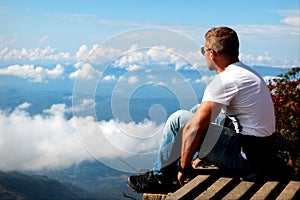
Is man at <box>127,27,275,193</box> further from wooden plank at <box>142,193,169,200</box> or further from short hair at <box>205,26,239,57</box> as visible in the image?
wooden plank at <box>142,193,169,200</box>

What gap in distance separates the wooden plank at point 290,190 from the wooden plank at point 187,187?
632 mm

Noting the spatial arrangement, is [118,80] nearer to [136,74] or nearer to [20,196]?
[136,74]

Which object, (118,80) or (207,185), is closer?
(207,185)

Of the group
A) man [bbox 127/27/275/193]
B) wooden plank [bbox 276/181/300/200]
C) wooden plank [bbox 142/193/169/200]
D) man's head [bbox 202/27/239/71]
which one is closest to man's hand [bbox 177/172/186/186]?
man [bbox 127/27/275/193]

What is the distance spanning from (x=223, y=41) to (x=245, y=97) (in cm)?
45

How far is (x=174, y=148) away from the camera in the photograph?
4.16 metres

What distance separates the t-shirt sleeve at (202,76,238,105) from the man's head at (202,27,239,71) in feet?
0.68

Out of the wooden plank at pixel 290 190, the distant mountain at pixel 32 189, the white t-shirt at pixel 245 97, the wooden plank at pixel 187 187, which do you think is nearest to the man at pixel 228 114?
the white t-shirt at pixel 245 97

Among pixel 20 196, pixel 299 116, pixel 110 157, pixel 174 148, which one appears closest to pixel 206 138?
pixel 174 148

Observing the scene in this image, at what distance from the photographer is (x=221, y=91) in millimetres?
3729

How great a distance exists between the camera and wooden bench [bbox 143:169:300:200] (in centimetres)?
356

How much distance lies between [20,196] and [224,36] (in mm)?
156394

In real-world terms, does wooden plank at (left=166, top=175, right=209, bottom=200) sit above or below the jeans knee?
below

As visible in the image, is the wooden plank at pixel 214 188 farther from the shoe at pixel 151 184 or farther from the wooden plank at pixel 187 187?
the shoe at pixel 151 184
